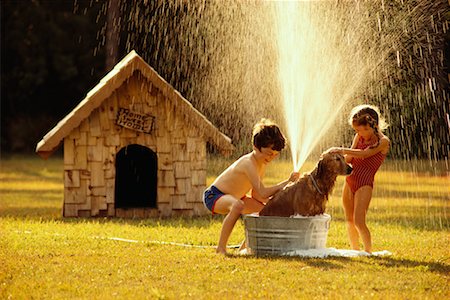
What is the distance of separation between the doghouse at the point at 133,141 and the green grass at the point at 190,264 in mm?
493

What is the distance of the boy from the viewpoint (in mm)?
9070

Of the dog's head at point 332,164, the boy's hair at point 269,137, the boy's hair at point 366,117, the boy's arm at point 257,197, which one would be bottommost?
the boy's arm at point 257,197

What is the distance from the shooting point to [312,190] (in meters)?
8.78

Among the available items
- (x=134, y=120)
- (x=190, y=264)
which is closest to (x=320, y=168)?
(x=190, y=264)

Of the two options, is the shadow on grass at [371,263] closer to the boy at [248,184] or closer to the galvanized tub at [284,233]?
the galvanized tub at [284,233]

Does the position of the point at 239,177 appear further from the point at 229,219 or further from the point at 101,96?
the point at 101,96

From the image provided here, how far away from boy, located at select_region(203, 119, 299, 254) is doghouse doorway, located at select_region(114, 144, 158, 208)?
5.77m

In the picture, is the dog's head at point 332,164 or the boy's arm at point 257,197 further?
the boy's arm at point 257,197

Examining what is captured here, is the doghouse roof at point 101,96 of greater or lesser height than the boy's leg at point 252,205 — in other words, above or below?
above

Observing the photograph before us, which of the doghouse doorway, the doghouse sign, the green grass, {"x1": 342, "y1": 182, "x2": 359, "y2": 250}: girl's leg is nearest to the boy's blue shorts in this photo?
the green grass

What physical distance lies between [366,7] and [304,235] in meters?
6.79

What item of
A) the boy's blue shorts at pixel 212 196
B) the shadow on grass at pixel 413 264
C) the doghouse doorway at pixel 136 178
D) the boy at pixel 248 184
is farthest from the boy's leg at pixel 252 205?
the doghouse doorway at pixel 136 178

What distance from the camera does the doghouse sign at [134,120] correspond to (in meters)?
13.3

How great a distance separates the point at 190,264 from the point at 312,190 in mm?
1341
